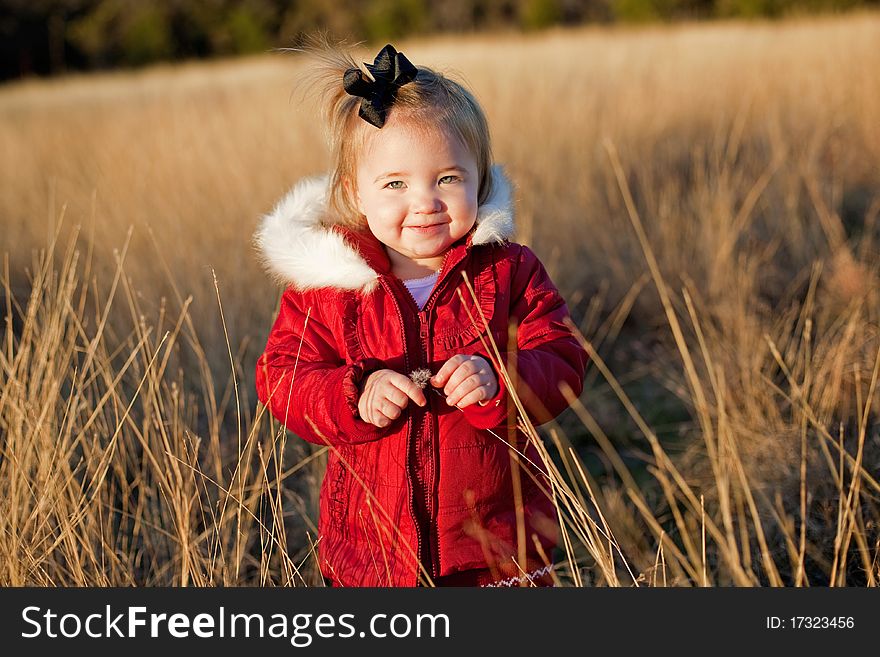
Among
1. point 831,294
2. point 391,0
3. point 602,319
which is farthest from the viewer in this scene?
point 391,0

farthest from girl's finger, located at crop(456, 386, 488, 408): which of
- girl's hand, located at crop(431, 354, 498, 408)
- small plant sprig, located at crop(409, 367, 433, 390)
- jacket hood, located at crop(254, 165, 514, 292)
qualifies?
jacket hood, located at crop(254, 165, 514, 292)

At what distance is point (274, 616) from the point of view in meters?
1.48

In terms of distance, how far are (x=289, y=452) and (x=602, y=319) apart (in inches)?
64.4

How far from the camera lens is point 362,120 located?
157 centimetres

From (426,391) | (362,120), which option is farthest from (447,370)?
(362,120)

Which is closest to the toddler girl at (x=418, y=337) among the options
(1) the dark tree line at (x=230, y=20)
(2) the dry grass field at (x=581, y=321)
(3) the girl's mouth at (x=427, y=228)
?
(3) the girl's mouth at (x=427, y=228)

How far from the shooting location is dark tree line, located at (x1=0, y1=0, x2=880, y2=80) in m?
17.6

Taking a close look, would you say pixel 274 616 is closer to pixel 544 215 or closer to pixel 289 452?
pixel 289 452

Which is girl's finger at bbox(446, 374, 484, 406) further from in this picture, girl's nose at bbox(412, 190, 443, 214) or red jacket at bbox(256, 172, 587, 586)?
girl's nose at bbox(412, 190, 443, 214)

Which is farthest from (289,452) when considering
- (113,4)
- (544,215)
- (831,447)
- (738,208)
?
(113,4)

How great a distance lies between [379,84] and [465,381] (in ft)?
1.80

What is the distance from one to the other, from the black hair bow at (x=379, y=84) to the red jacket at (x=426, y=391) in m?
0.23

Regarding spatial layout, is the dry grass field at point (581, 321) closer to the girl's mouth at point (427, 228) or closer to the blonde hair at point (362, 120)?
the blonde hair at point (362, 120)

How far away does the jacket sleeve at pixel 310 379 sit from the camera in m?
1.48
